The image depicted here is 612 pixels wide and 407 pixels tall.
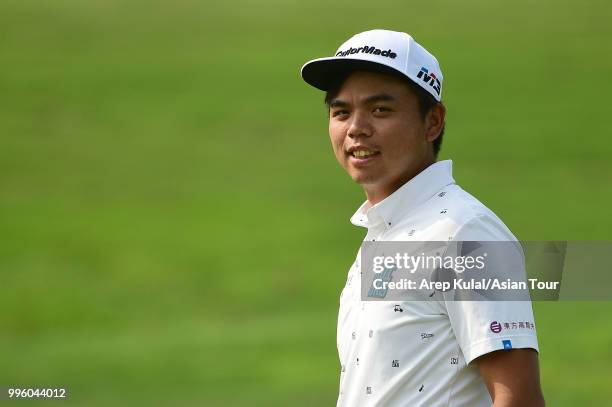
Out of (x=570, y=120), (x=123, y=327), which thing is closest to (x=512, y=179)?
(x=570, y=120)

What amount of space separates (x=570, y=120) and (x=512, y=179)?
300 centimetres

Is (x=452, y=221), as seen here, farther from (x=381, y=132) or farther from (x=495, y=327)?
(x=381, y=132)

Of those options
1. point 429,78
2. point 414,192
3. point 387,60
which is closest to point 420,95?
point 429,78

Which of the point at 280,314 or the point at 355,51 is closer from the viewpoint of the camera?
the point at 355,51

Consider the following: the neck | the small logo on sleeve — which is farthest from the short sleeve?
the neck

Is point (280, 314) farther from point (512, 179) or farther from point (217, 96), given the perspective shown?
point (217, 96)

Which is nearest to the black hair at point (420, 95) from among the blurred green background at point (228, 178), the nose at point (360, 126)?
the nose at point (360, 126)

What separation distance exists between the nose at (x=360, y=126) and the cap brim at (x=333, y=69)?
0.42 feet

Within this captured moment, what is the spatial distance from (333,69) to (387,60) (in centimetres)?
22

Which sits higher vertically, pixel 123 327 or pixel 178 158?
pixel 178 158

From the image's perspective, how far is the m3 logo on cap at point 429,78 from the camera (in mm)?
3482

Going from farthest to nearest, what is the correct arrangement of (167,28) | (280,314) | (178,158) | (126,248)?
(167,28), (178,158), (126,248), (280,314)

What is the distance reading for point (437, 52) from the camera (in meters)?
26.4

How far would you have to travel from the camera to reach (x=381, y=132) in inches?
137
